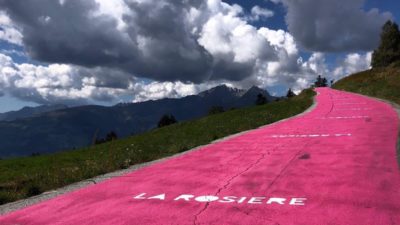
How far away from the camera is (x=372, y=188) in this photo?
984 cm

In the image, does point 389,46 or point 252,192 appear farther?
point 389,46

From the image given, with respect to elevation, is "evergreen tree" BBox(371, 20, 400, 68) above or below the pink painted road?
above

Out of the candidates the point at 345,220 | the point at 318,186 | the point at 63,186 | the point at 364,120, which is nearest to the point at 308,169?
the point at 318,186

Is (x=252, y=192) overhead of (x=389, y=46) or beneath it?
beneath

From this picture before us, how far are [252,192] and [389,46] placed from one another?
110924mm

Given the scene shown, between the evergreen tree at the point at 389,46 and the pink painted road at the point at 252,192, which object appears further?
the evergreen tree at the point at 389,46

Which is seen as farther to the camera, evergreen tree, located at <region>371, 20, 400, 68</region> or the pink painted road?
evergreen tree, located at <region>371, 20, 400, 68</region>

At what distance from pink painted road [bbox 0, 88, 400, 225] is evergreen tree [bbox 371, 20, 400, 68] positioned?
101m

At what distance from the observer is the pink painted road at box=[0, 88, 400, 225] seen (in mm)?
8227

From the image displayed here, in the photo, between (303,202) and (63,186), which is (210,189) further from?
(63,186)

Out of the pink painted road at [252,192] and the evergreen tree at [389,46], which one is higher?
the evergreen tree at [389,46]

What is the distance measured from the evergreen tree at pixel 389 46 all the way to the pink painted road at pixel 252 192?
100816mm

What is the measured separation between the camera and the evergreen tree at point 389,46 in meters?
109

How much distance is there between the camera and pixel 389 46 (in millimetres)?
109312
